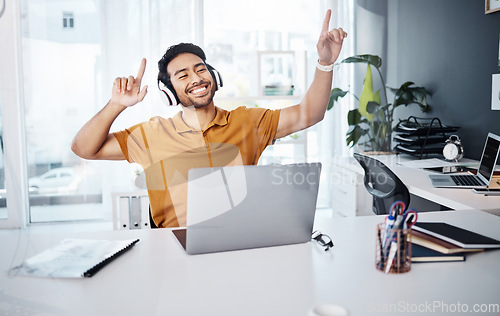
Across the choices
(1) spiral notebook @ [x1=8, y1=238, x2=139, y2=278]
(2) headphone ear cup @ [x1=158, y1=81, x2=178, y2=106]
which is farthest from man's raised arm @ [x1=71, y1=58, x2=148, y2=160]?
(1) spiral notebook @ [x1=8, y1=238, x2=139, y2=278]

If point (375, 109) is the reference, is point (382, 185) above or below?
below

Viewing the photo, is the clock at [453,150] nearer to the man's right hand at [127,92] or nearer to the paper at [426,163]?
the paper at [426,163]

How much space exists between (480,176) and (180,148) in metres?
1.35

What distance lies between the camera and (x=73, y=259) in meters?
1.17

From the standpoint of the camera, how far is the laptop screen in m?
2.04

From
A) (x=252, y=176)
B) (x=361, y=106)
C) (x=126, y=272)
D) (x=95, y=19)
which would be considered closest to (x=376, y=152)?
(x=361, y=106)

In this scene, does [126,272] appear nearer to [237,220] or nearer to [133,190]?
[237,220]

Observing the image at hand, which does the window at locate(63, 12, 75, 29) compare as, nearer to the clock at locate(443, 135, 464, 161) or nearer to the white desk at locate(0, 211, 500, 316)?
the white desk at locate(0, 211, 500, 316)

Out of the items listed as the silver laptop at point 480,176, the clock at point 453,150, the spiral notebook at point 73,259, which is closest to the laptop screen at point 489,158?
the silver laptop at point 480,176

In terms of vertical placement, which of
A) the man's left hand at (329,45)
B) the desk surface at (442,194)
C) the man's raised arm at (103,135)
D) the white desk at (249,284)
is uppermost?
the man's left hand at (329,45)

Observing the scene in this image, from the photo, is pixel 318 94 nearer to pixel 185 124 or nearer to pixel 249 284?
pixel 185 124

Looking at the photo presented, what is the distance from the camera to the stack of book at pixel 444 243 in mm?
1135

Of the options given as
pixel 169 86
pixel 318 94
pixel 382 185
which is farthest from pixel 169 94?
pixel 382 185

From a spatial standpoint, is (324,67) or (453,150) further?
(453,150)
